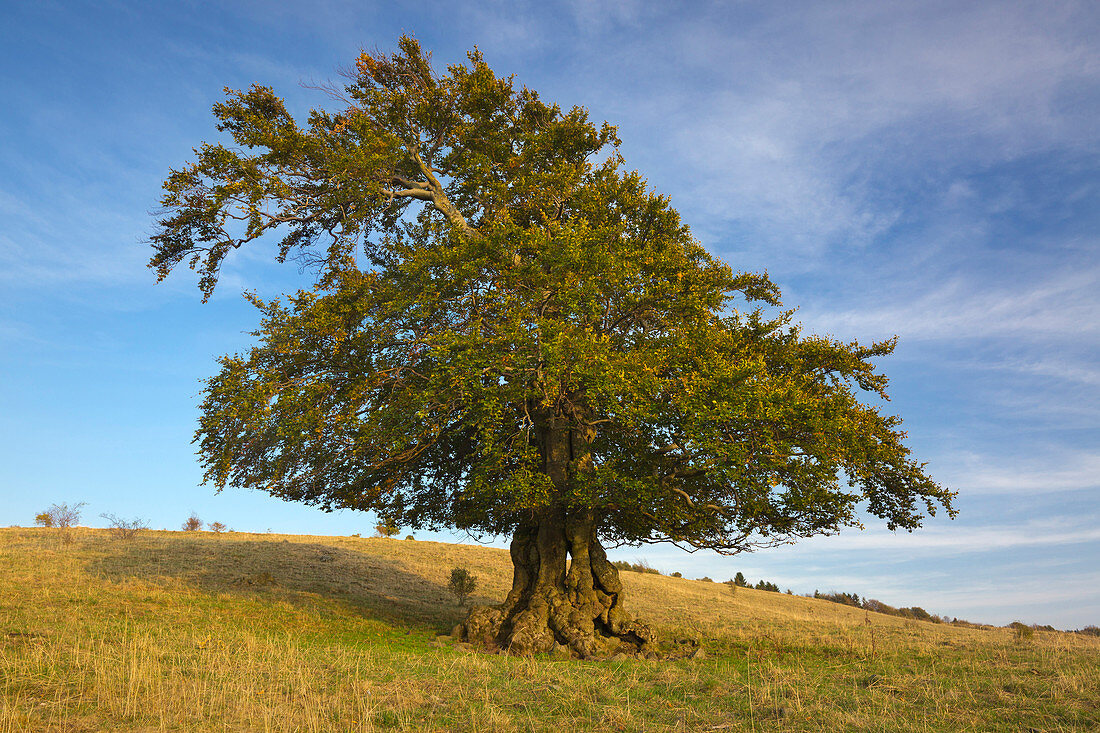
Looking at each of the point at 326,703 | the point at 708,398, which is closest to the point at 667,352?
the point at 708,398

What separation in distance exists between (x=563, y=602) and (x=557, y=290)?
854cm

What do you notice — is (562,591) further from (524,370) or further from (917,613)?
(917,613)

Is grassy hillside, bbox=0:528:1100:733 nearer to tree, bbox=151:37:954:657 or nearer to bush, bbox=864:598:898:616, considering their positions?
tree, bbox=151:37:954:657

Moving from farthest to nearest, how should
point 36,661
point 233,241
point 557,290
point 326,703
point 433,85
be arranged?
point 433,85 < point 233,241 < point 557,290 < point 36,661 < point 326,703

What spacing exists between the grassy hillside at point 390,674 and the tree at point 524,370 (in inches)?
138

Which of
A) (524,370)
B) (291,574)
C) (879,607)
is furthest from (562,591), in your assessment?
(879,607)

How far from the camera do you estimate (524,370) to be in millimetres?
15727

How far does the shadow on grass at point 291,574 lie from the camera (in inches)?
877

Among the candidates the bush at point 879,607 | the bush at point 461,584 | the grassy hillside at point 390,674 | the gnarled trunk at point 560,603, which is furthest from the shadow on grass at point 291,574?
the bush at point 879,607

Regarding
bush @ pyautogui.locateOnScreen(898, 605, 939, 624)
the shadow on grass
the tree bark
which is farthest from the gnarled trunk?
bush @ pyautogui.locateOnScreen(898, 605, 939, 624)

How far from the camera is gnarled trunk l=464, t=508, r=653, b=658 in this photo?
671 inches

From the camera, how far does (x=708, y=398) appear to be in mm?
14633

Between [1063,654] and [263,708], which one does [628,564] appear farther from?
[263,708]

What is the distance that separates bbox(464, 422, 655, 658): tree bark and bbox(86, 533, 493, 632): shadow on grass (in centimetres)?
337
